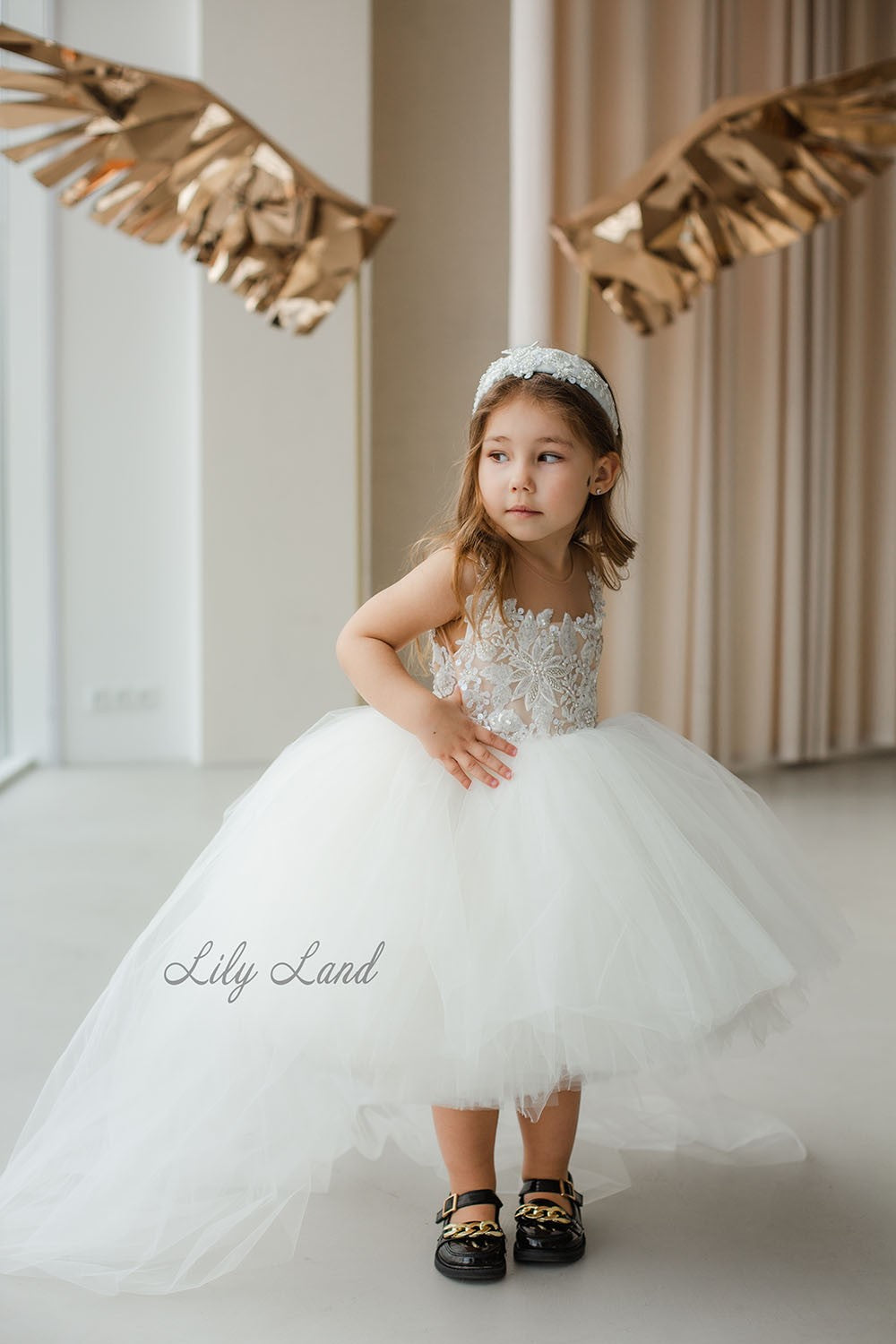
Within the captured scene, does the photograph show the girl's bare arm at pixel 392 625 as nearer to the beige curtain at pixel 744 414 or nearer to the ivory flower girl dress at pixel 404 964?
the ivory flower girl dress at pixel 404 964

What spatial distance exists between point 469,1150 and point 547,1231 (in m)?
0.11

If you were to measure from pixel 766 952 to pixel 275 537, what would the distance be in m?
3.34

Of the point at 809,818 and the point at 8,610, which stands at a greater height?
the point at 8,610

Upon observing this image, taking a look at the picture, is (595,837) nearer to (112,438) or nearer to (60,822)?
(60,822)

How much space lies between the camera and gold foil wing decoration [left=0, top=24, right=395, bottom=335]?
2785mm

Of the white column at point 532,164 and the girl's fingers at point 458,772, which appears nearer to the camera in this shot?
the girl's fingers at point 458,772

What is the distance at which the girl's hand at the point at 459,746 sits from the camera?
1330mm

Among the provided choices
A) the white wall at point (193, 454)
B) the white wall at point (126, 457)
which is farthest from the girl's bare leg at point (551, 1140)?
the white wall at point (126, 457)

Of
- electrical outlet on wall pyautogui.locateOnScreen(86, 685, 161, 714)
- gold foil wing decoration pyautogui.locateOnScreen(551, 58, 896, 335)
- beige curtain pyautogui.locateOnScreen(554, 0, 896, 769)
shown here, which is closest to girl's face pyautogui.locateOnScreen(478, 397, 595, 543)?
gold foil wing decoration pyautogui.locateOnScreen(551, 58, 896, 335)

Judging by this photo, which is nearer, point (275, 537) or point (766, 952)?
point (766, 952)

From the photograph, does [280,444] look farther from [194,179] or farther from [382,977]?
[382,977]

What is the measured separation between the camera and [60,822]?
3.47 metres

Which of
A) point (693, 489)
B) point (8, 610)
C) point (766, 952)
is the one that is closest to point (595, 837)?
point (766, 952)

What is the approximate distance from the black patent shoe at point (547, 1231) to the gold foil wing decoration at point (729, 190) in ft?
8.83
